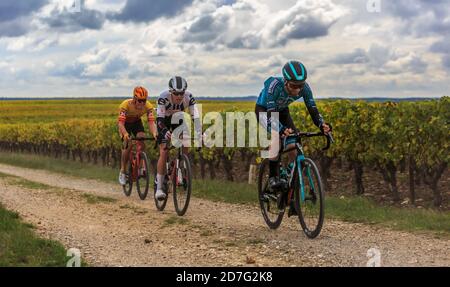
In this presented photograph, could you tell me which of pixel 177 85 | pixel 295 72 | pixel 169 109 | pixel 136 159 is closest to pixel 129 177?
pixel 136 159

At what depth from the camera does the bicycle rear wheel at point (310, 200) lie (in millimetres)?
7566

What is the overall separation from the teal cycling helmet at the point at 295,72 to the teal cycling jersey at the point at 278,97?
15.0 inches

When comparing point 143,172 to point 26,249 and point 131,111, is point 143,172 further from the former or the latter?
point 26,249

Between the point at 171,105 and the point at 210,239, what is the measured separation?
3.10 meters

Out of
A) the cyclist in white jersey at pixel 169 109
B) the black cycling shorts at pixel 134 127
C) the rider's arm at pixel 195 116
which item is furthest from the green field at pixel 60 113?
the rider's arm at pixel 195 116

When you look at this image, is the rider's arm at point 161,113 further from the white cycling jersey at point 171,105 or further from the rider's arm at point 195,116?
the rider's arm at point 195,116

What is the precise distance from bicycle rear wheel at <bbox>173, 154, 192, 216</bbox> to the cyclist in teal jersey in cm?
217

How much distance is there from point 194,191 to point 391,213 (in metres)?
5.81

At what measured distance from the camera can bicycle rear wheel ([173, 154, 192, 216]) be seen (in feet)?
33.2

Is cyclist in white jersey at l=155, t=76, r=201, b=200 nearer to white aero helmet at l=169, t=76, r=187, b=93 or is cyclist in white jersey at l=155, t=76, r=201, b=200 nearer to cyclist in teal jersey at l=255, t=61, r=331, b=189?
white aero helmet at l=169, t=76, r=187, b=93

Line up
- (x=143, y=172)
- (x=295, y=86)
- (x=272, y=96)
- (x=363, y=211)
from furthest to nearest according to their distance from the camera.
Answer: (x=143, y=172)
(x=363, y=211)
(x=272, y=96)
(x=295, y=86)

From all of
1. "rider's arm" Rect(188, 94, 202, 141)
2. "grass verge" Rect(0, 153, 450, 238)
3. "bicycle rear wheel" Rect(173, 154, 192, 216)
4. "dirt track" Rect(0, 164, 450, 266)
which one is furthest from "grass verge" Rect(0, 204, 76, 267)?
"rider's arm" Rect(188, 94, 202, 141)

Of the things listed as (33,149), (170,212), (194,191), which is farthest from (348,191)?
(33,149)

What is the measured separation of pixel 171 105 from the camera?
33.8ft
